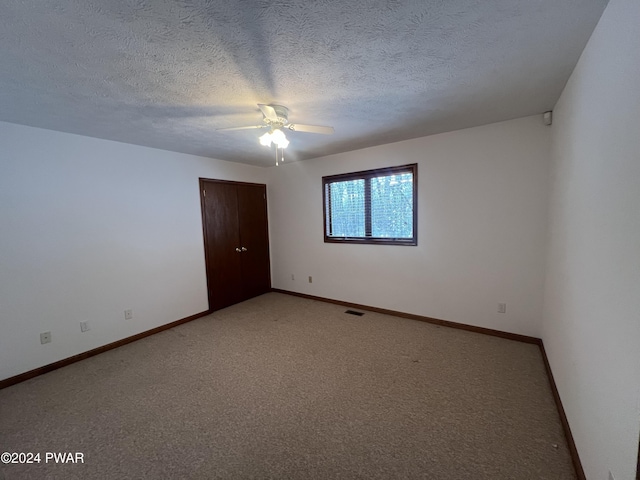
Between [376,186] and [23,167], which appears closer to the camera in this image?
[23,167]

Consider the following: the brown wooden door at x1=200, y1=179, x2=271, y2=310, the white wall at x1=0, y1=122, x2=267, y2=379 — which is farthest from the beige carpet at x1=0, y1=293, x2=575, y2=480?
the brown wooden door at x1=200, y1=179, x2=271, y2=310

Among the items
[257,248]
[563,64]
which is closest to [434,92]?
[563,64]

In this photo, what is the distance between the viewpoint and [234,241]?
173 inches

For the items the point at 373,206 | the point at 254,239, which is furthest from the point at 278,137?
the point at 254,239

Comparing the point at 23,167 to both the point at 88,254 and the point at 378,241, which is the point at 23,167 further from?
the point at 378,241

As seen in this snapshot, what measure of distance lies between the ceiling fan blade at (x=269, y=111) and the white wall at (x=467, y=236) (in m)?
1.94

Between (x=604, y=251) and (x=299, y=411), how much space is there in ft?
6.78

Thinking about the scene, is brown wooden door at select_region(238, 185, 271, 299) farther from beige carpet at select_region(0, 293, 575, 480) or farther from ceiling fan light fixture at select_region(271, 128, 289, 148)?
ceiling fan light fixture at select_region(271, 128, 289, 148)

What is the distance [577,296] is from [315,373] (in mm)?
2032

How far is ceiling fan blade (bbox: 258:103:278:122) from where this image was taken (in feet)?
6.59

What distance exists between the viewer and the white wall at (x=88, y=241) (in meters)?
2.42

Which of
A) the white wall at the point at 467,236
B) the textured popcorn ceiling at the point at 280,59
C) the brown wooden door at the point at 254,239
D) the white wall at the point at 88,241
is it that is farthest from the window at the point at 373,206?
the white wall at the point at 88,241

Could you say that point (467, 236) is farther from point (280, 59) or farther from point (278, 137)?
point (280, 59)

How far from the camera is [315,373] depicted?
2.39 metres
